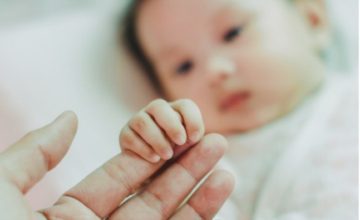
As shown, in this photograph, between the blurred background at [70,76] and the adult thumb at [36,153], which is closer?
the adult thumb at [36,153]

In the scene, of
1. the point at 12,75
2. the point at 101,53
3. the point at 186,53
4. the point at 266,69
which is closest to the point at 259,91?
the point at 266,69

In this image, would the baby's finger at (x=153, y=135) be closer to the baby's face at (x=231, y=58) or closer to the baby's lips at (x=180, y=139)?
the baby's lips at (x=180, y=139)

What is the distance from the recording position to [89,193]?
0.54 m

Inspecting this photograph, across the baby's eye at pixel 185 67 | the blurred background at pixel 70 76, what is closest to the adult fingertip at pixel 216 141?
the blurred background at pixel 70 76

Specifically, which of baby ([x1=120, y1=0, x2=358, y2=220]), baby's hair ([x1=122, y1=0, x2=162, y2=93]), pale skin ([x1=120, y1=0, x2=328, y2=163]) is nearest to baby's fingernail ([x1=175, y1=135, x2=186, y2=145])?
baby ([x1=120, y1=0, x2=358, y2=220])

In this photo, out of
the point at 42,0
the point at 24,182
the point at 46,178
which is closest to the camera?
the point at 24,182

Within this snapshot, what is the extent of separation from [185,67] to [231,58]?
89 mm

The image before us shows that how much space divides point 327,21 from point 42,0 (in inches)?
22.6

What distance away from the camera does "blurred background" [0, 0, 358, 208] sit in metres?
0.78

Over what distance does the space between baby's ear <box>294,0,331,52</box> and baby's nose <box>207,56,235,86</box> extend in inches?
9.3

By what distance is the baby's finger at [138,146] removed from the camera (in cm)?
55

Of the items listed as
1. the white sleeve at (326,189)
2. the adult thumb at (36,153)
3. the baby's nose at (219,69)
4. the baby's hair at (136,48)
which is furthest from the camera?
the baby's hair at (136,48)

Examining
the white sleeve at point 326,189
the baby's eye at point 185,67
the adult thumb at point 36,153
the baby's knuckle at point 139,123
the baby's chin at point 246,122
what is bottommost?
the white sleeve at point 326,189

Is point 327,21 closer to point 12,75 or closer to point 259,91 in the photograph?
point 259,91
